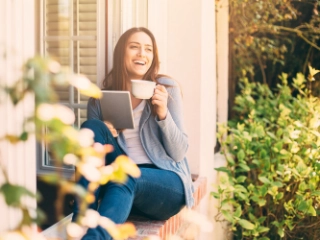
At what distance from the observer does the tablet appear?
2.34 metres

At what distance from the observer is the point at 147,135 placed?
260 centimetres

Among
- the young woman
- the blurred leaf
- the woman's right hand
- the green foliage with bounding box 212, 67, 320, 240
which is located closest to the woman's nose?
the young woman

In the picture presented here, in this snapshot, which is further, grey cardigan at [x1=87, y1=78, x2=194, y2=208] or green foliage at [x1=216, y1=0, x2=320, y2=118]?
green foliage at [x1=216, y1=0, x2=320, y2=118]

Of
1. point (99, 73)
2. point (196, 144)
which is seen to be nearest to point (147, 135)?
point (99, 73)

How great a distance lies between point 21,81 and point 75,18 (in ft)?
8.34

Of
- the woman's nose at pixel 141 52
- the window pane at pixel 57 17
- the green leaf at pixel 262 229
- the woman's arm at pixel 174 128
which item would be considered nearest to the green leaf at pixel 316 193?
the green leaf at pixel 262 229

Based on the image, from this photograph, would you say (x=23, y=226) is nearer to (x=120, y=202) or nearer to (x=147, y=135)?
(x=120, y=202)

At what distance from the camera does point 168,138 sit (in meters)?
2.48

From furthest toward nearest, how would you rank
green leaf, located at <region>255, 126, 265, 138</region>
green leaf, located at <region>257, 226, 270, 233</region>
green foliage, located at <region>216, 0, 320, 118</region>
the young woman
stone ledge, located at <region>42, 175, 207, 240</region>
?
1. green foliage, located at <region>216, 0, 320, 118</region>
2. green leaf, located at <region>255, 126, 265, 138</region>
3. green leaf, located at <region>257, 226, 270, 233</region>
4. the young woman
5. stone ledge, located at <region>42, 175, 207, 240</region>

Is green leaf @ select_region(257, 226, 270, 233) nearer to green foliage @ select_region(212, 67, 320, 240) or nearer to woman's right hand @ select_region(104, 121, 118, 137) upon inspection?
A: green foliage @ select_region(212, 67, 320, 240)

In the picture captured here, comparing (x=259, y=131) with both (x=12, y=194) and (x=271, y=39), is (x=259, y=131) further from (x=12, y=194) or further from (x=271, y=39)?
(x=12, y=194)

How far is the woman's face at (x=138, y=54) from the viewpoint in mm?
2738

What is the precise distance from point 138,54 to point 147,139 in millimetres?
464

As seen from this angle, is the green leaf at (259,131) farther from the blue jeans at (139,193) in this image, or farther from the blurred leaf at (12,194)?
the blurred leaf at (12,194)
